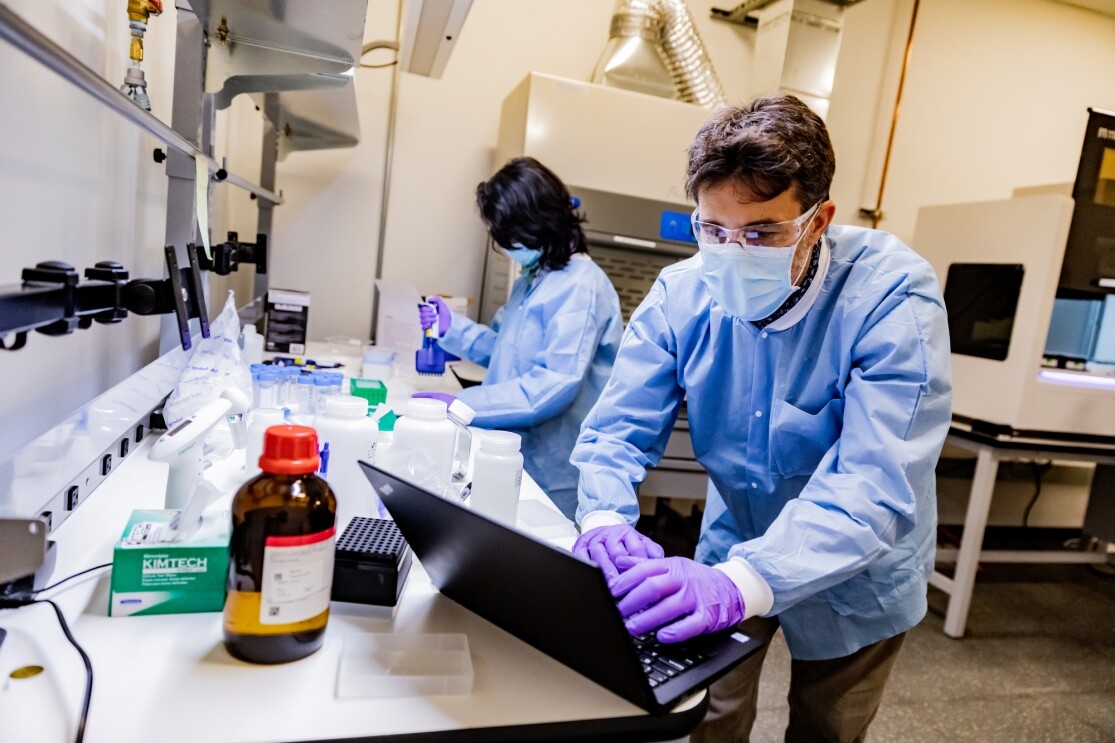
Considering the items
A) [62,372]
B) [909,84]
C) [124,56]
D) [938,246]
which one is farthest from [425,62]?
[909,84]

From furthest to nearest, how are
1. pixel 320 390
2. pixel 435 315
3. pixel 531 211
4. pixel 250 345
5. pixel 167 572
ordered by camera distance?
1. pixel 435 315
2. pixel 531 211
3. pixel 250 345
4. pixel 320 390
5. pixel 167 572

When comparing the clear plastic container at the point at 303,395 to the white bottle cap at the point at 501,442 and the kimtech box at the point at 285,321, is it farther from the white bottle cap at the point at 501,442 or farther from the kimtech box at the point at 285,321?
the kimtech box at the point at 285,321

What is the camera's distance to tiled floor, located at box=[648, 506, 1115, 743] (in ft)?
6.63

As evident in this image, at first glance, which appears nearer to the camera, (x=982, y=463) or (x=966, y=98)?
(x=982, y=463)

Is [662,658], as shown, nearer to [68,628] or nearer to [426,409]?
[426,409]

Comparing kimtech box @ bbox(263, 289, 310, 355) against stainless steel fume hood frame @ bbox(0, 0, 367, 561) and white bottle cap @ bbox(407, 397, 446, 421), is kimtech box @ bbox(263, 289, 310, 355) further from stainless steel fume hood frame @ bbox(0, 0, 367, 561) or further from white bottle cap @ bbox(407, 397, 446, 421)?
white bottle cap @ bbox(407, 397, 446, 421)

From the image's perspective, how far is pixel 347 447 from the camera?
38.4 inches

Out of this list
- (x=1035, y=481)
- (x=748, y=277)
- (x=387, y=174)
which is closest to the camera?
(x=748, y=277)

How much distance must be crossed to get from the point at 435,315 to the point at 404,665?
1689mm

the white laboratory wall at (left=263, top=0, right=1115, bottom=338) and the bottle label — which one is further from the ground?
the white laboratory wall at (left=263, top=0, right=1115, bottom=338)

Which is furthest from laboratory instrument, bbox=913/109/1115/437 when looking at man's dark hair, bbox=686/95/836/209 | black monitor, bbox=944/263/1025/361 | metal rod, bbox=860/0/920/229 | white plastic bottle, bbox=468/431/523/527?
white plastic bottle, bbox=468/431/523/527

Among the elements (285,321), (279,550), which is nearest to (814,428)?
(279,550)

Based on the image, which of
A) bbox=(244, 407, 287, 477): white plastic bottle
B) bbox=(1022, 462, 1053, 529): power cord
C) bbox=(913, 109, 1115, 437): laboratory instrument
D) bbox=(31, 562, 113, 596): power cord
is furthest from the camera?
bbox=(1022, 462, 1053, 529): power cord

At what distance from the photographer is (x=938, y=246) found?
9.81 ft
